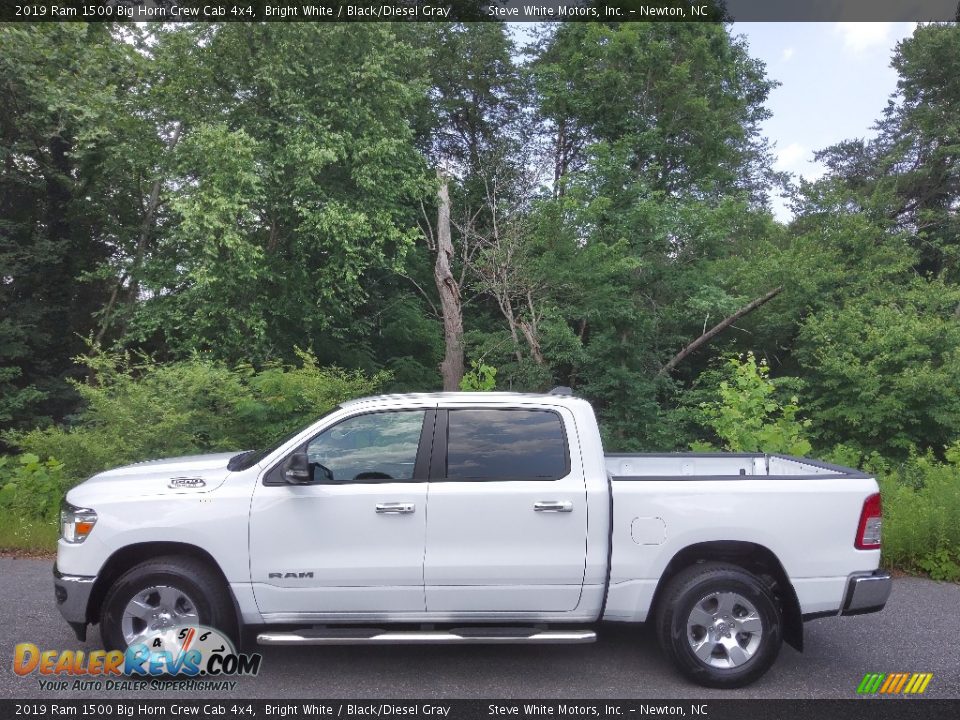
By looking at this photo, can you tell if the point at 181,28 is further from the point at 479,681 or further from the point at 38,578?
the point at 479,681

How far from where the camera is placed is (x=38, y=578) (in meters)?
6.80

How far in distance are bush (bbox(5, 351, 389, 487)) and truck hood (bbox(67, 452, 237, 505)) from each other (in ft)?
14.3

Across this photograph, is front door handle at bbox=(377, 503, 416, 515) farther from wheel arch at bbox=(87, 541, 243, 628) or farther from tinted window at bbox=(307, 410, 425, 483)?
wheel arch at bbox=(87, 541, 243, 628)

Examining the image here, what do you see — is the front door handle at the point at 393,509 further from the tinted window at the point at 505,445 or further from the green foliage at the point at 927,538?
the green foliage at the point at 927,538

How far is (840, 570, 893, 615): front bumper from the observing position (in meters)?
4.51

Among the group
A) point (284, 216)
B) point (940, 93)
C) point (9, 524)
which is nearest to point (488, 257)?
point (284, 216)

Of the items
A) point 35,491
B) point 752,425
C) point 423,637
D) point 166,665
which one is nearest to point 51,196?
point 35,491

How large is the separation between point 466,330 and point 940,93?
18471 mm

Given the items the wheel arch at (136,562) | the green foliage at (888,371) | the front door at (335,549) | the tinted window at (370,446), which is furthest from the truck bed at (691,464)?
the green foliage at (888,371)

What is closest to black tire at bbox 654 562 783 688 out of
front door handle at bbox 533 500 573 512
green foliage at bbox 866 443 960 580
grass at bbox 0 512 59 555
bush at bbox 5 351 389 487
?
front door handle at bbox 533 500 573 512

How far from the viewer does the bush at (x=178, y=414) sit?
9.22 m

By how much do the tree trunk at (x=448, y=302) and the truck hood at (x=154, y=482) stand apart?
1383 centimetres

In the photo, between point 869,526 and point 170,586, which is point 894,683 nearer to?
point 869,526
